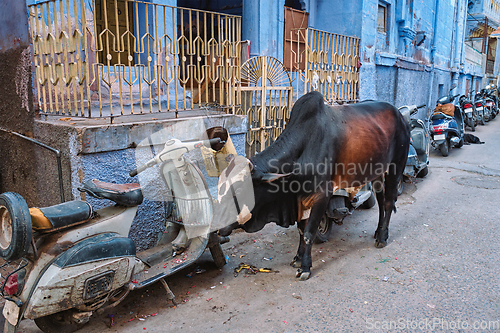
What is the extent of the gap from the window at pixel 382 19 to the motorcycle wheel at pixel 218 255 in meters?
9.02

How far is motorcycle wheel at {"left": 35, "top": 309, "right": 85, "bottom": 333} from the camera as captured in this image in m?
2.82

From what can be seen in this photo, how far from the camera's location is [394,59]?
10914 mm

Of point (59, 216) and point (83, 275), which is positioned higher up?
point (59, 216)

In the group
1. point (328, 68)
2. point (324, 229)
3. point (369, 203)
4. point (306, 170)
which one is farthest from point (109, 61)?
point (328, 68)

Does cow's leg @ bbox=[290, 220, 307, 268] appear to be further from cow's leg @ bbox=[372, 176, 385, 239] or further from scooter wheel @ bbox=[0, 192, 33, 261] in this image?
scooter wheel @ bbox=[0, 192, 33, 261]

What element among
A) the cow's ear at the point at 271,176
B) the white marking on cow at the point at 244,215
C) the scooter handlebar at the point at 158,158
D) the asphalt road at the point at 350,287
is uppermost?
the scooter handlebar at the point at 158,158

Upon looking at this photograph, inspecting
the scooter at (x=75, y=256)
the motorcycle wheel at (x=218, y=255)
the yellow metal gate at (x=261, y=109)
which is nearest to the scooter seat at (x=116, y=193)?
the scooter at (x=75, y=256)

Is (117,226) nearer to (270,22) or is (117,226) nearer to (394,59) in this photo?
(270,22)

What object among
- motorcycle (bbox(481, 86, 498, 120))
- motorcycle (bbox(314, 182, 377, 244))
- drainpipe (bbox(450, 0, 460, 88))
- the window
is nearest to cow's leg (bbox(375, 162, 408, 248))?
motorcycle (bbox(314, 182, 377, 244))

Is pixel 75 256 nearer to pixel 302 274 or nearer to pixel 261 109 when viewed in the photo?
pixel 302 274

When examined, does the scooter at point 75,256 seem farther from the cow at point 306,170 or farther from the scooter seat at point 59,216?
the cow at point 306,170

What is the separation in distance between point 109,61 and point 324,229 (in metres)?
3.01

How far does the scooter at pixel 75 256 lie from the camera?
254 centimetres

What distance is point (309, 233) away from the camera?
3893mm
